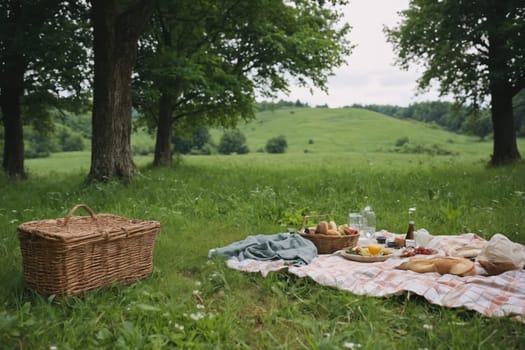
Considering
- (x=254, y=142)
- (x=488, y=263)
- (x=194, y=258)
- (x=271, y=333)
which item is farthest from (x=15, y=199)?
(x=254, y=142)

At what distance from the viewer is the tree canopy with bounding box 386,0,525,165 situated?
12.5 metres

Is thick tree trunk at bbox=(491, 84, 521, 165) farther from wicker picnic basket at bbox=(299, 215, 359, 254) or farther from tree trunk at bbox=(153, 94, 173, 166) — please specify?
wicker picnic basket at bbox=(299, 215, 359, 254)

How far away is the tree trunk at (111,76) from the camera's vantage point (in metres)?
9.97

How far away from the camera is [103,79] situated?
1006cm

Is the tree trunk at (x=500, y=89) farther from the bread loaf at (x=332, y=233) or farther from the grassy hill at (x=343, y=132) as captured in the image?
the grassy hill at (x=343, y=132)

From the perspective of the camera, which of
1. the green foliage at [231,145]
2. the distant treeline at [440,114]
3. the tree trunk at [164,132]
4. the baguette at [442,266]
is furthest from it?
the green foliage at [231,145]

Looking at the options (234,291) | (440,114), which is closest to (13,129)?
(234,291)

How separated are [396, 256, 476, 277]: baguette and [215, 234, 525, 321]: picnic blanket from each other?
0.25 ft

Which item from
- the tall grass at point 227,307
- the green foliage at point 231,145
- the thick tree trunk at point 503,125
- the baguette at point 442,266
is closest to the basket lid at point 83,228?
the tall grass at point 227,307

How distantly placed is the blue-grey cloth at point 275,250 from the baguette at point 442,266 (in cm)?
104

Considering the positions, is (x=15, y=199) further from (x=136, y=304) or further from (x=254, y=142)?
(x=254, y=142)

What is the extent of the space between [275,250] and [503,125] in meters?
13.1

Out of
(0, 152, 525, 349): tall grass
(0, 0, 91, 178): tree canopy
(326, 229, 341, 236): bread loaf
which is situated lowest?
(0, 152, 525, 349): tall grass

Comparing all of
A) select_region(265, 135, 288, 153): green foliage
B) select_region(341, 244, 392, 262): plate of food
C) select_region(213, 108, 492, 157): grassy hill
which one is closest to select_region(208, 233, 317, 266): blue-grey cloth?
select_region(341, 244, 392, 262): plate of food
